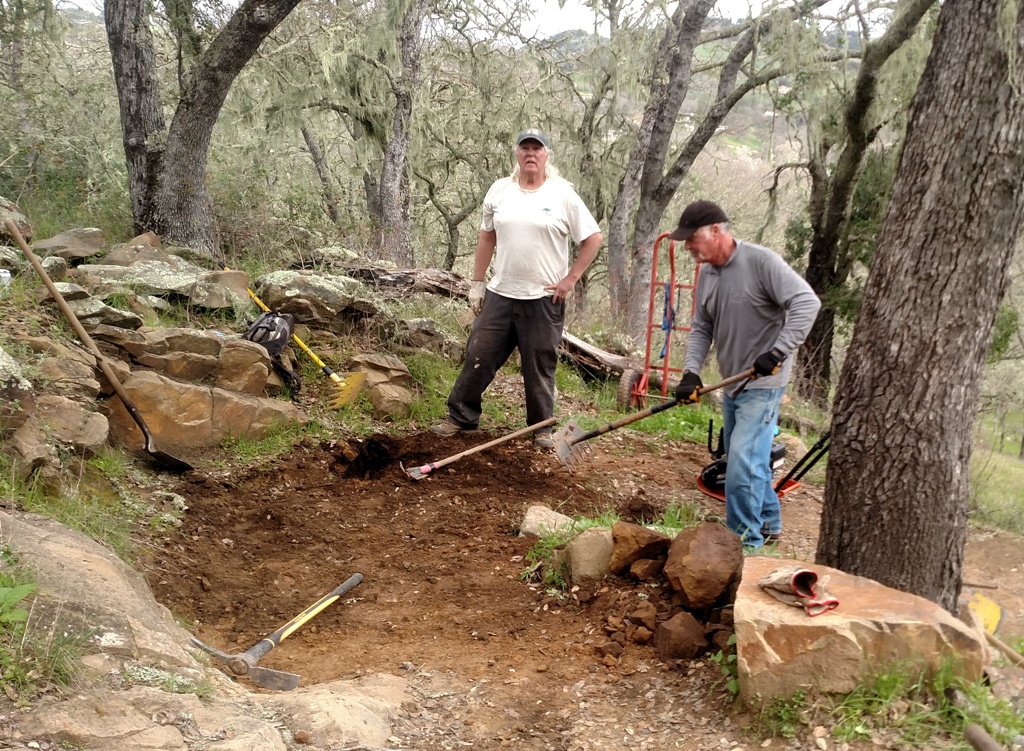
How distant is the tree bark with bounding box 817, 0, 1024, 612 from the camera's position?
270 cm

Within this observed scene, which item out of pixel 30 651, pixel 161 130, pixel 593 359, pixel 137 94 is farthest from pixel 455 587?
pixel 137 94

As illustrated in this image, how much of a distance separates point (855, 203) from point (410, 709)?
10.8 m

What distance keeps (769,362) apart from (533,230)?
6.90 feet

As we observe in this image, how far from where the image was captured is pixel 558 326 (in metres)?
5.56

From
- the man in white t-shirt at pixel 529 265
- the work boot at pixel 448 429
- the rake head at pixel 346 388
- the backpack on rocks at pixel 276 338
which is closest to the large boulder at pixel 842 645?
the man in white t-shirt at pixel 529 265

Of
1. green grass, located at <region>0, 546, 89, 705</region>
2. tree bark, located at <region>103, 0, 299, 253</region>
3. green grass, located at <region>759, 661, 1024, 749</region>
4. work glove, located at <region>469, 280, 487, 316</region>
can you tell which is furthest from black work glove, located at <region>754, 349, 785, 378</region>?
tree bark, located at <region>103, 0, 299, 253</region>

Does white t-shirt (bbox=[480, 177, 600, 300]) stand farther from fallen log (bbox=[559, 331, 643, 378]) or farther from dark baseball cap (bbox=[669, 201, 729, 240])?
fallen log (bbox=[559, 331, 643, 378])

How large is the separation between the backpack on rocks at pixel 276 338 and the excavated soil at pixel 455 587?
712 millimetres

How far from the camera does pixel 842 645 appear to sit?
2.56m

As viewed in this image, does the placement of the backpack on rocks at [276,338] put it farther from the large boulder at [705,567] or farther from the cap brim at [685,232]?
the large boulder at [705,567]

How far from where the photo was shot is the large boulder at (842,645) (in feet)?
8.33

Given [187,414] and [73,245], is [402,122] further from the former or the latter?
[187,414]

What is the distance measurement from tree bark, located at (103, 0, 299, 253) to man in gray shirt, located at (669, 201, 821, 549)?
4745mm

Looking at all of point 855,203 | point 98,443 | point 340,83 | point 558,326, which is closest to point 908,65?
point 855,203
